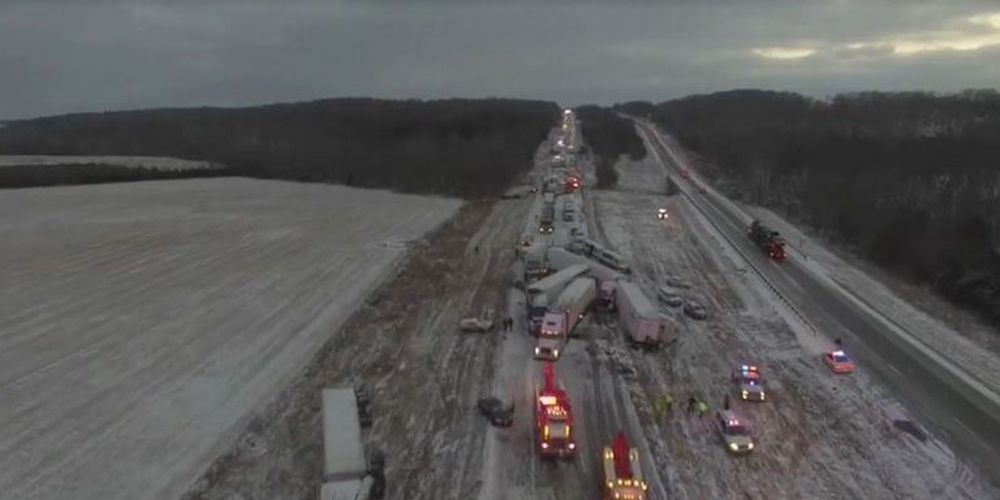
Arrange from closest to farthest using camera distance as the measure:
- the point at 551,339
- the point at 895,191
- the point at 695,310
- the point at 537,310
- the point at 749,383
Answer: the point at 749,383
the point at 551,339
the point at 537,310
the point at 695,310
the point at 895,191

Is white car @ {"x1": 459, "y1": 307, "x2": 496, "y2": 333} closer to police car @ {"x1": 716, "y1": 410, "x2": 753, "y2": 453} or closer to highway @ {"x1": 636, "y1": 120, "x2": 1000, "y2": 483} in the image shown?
police car @ {"x1": 716, "y1": 410, "x2": 753, "y2": 453}

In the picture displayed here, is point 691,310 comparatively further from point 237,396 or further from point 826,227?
point 826,227

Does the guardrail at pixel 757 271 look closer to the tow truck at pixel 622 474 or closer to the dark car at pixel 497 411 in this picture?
the dark car at pixel 497 411

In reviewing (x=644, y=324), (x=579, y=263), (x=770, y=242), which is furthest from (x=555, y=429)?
(x=770, y=242)

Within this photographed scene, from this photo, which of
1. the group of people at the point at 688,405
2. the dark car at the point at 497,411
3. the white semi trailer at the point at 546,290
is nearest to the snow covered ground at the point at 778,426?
the group of people at the point at 688,405

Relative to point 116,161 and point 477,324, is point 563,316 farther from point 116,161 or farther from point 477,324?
Result: point 116,161

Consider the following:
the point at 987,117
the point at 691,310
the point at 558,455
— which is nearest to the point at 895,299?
the point at 691,310
